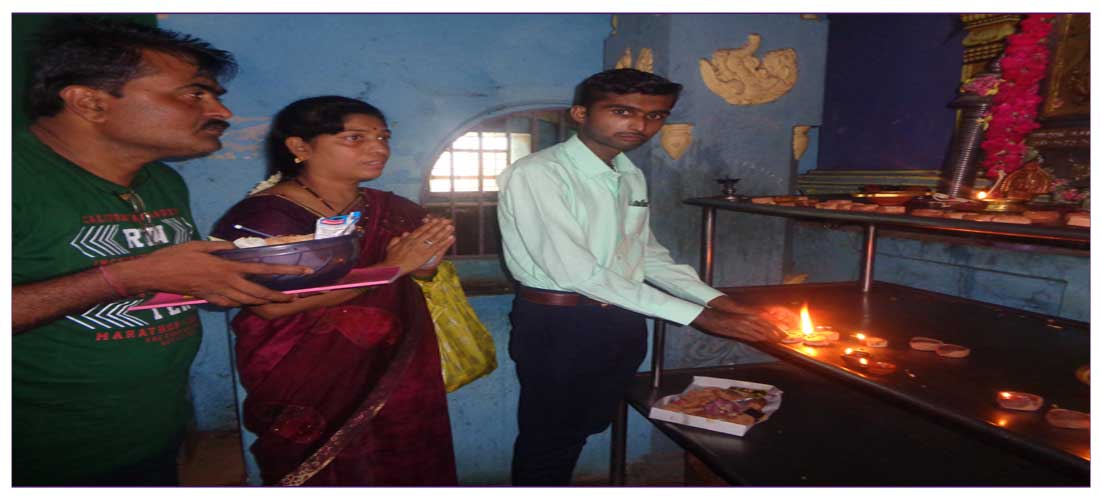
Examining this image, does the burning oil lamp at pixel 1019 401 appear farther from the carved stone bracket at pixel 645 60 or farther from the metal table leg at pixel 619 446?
the carved stone bracket at pixel 645 60

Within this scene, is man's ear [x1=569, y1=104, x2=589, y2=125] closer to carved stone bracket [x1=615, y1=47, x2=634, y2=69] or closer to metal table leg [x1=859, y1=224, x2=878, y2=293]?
carved stone bracket [x1=615, y1=47, x2=634, y2=69]

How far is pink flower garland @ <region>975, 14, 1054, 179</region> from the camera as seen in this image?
226 centimetres

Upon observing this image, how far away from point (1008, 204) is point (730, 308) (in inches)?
38.4

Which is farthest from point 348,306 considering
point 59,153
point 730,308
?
point 730,308

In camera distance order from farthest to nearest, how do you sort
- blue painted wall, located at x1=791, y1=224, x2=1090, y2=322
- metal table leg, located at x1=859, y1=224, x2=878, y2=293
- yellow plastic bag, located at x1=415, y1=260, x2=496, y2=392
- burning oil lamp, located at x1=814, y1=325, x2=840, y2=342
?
1. yellow plastic bag, located at x1=415, y1=260, x2=496, y2=392
2. metal table leg, located at x1=859, y1=224, x2=878, y2=293
3. blue painted wall, located at x1=791, y1=224, x2=1090, y2=322
4. burning oil lamp, located at x1=814, y1=325, x2=840, y2=342

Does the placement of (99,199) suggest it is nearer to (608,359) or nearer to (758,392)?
(608,359)

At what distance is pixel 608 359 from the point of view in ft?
8.69

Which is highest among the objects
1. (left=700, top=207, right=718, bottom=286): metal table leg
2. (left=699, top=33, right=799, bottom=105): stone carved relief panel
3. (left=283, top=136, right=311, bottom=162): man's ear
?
(left=699, top=33, right=799, bottom=105): stone carved relief panel

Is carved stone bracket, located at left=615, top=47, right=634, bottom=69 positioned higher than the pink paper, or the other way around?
carved stone bracket, located at left=615, top=47, right=634, bottom=69

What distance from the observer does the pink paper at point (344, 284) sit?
1.61m

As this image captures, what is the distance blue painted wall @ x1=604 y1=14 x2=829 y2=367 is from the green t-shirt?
2.40 metres

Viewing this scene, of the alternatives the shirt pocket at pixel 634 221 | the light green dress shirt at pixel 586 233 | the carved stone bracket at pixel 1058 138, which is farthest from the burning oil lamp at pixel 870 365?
the carved stone bracket at pixel 1058 138

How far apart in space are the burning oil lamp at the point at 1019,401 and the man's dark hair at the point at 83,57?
8.65 ft

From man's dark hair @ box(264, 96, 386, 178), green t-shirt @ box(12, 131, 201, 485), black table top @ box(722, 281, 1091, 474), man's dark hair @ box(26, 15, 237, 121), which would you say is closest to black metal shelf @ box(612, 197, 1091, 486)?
black table top @ box(722, 281, 1091, 474)
